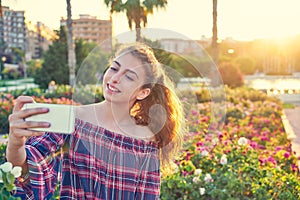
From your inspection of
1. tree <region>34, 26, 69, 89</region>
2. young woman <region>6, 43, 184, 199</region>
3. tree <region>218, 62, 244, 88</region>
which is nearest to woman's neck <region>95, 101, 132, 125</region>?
young woman <region>6, 43, 184, 199</region>

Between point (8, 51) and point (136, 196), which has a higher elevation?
point (8, 51)

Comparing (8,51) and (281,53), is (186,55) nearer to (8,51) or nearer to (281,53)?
(281,53)

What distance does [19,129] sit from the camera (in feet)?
3.54

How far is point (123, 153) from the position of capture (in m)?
1.42

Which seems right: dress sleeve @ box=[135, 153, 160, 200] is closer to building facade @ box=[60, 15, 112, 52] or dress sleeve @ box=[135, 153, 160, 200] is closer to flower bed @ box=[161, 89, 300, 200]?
building facade @ box=[60, 15, 112, 52]

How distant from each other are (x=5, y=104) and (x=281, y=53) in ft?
115

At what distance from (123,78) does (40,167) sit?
32cm

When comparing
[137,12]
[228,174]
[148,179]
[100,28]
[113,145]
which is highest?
[100,28]

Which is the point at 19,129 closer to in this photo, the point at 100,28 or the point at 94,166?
the point at 94,166

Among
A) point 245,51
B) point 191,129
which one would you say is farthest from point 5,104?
point 245,51

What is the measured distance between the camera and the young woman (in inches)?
50.0

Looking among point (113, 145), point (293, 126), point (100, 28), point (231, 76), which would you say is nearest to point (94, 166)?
point (113, 145)

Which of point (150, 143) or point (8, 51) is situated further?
point (8, 51)

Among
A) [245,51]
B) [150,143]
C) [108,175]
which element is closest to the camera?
[108,175]
